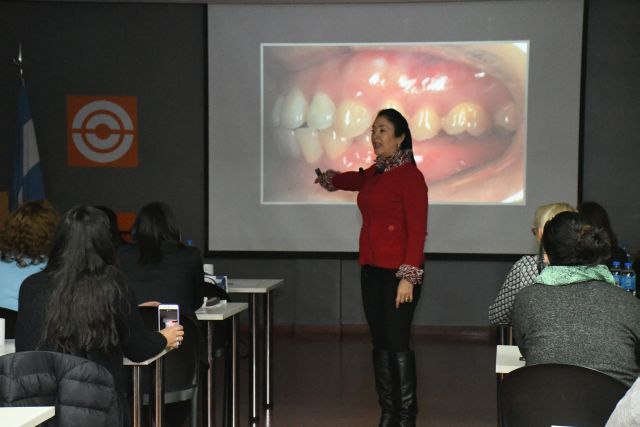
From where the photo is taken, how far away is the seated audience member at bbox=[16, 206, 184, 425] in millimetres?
2738

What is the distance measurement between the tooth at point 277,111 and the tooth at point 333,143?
0.42m

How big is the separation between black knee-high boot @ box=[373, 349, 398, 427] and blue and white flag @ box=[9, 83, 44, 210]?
4560mm

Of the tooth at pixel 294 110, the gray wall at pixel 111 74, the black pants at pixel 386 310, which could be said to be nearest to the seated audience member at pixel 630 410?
the black pants at pixel 386 310

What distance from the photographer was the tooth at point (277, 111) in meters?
7.95

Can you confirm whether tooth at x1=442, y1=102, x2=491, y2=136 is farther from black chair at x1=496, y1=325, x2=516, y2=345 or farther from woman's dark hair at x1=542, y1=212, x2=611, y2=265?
woman's dark hair at x1=542, y1=212, x2=611, y2=265

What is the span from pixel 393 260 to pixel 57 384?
6.76 ft

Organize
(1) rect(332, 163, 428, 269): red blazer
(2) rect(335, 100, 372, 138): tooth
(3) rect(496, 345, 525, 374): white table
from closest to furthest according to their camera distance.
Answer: (3) rect(496, 345, 525, 374): white table, (1) rect(332, 163, 428, 269): red blazer, (2) rect(335, 100, 372, 138): tooth

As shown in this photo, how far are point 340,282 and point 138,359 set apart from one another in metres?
5.10

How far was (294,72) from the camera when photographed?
793 cm

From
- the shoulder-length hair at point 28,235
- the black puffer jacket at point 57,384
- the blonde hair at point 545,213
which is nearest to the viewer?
the black puffer jacket at point 57,384

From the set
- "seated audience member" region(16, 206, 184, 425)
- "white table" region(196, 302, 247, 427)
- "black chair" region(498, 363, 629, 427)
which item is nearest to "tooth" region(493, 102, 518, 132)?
"white table" region(196, 302, 247, 427)

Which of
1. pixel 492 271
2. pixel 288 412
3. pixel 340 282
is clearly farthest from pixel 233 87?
pixel 288 412

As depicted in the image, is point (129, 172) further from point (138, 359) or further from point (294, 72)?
point (138, 359)

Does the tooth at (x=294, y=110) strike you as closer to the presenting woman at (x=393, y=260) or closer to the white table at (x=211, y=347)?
the white table at (x=211, y=347)
